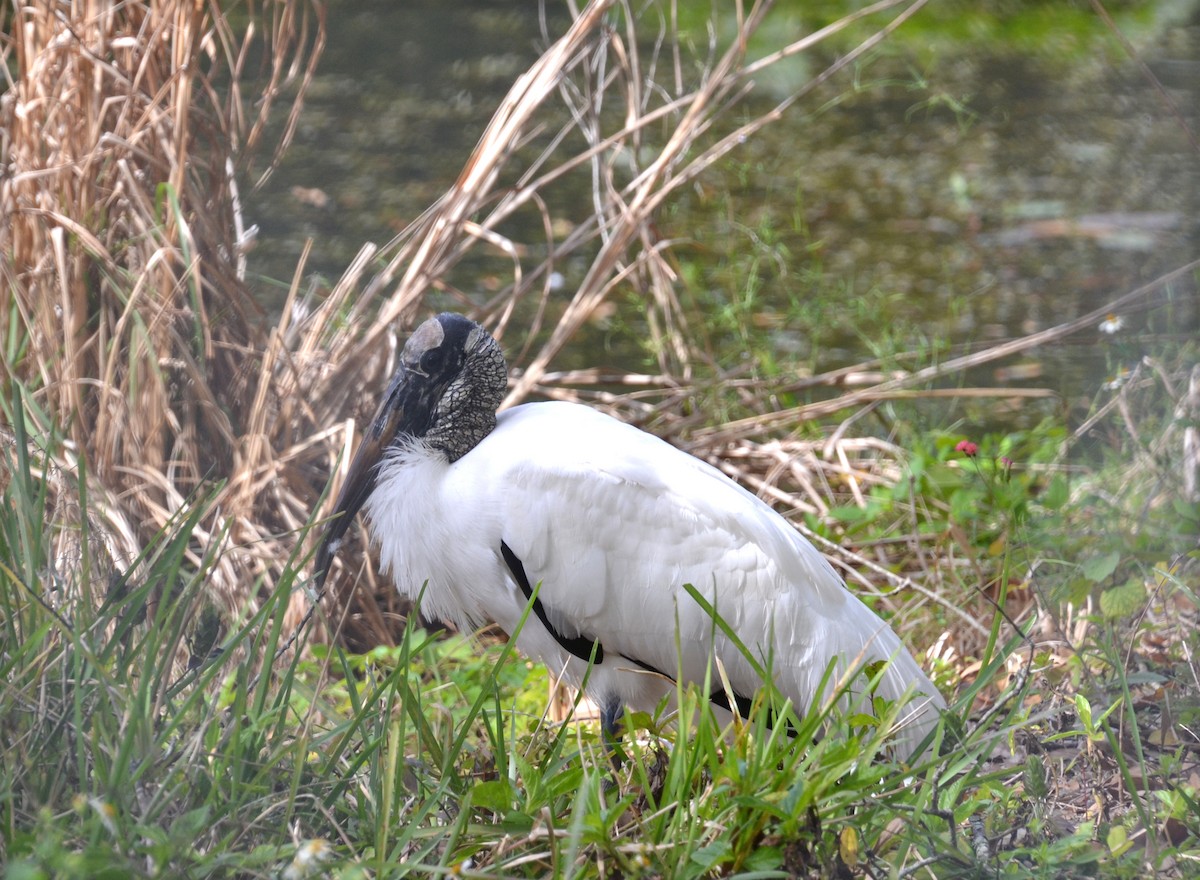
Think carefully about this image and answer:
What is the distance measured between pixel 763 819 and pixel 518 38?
24.7 ft

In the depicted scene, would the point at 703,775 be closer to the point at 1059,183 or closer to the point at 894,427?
the point at 894,427

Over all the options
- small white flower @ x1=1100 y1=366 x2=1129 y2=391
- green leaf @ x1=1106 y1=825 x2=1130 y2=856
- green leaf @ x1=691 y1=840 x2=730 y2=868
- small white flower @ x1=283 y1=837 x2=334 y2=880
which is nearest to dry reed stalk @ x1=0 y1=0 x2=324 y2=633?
small white flower @ x1=283 y1=837 x2=334 y2=880

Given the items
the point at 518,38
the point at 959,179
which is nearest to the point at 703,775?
the point at 959,179

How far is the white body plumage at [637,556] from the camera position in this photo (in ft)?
7.45

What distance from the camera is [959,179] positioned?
636cm

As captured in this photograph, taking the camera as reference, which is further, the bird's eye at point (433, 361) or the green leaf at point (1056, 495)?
the green leaf at point (1056, 495)

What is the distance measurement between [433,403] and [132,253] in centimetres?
85

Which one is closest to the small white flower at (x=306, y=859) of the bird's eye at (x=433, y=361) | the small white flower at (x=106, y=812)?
the small white flower at (x=106, y=812)

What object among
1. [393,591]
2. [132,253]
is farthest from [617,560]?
[132,253]

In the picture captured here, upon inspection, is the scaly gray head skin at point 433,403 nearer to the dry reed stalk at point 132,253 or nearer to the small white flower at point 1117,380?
the dry reed stalk at point 132,253

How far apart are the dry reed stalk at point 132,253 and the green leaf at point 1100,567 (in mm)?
1567

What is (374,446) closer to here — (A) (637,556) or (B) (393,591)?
(A) (637,556)

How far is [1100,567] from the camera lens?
2428mm

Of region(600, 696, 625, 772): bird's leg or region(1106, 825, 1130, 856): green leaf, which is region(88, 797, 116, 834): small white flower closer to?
region(600, 696, 625, 772): bird's leg
